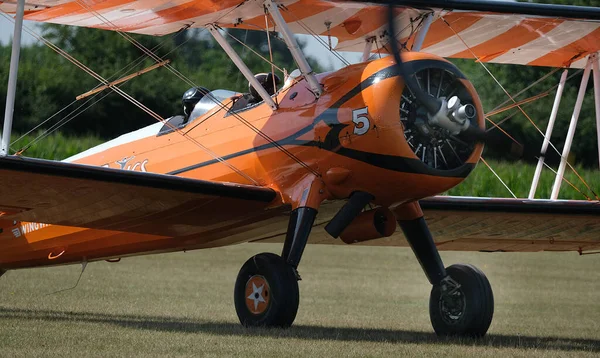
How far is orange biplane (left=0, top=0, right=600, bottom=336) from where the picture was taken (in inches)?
350

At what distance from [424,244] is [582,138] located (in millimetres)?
25305

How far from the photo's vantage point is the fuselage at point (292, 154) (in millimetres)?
8922

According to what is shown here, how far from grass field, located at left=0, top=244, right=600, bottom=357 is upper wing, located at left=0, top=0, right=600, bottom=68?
2980 mm

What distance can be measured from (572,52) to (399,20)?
9.78ft

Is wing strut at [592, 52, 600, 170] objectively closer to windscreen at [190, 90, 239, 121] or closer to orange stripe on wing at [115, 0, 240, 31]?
windscreen at [190, 90, 239, 121]

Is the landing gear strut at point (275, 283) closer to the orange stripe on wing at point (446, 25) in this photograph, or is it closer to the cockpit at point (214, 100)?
the cockpit at point (214, 100)

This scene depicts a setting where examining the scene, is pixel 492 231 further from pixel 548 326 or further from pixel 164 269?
pixel 164 269

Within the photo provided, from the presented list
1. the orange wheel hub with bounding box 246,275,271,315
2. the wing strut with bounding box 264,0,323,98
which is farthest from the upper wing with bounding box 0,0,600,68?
the orange wheel hub with bounding box 246,275,271,315

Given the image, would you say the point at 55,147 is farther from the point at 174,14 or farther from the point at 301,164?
the point at 301,164

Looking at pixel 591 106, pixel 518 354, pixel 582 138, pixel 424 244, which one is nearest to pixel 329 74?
pixel 424 244


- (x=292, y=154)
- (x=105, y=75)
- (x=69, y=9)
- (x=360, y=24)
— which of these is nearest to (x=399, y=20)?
(x=360, y=24)

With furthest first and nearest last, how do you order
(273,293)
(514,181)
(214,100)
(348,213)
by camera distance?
(514,181)
(214,100)
(348,213)
(273,293)

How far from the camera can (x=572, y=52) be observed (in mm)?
12156

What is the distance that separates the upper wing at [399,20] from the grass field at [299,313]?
2.98m
